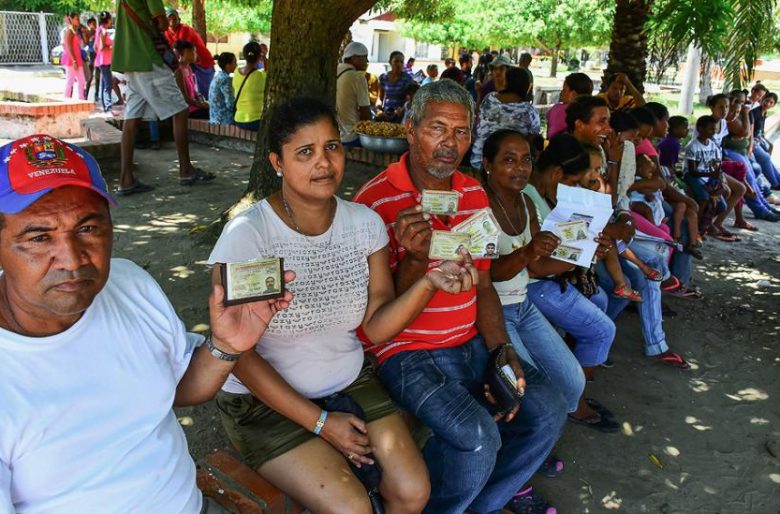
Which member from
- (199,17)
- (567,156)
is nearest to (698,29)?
(567,156)

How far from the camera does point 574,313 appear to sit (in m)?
3.68

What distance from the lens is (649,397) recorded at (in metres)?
4.25

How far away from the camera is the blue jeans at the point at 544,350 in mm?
3225

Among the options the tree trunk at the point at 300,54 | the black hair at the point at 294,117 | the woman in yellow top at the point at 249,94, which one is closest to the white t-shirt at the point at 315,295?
the black hair at the point at 294,117

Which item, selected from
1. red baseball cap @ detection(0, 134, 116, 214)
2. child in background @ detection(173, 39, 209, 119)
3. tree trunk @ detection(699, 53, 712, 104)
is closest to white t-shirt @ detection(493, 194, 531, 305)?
red baseball cap @ detection(0, 134, 116, 214)

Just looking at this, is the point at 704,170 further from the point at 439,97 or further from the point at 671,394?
the point at 439,97

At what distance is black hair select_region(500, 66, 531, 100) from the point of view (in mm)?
6287

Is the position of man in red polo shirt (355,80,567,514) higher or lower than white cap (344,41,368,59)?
lower

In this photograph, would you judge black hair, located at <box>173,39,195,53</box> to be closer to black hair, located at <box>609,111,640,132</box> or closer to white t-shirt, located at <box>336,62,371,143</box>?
white t-shirt, located at <box>336,62,371,143</box>

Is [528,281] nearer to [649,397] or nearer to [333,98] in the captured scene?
[649,397]

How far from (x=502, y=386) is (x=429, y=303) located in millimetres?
476

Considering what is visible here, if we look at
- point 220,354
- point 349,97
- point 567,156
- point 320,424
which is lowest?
point 320,424

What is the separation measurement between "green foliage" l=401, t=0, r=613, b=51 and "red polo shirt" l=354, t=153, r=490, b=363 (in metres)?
18.7

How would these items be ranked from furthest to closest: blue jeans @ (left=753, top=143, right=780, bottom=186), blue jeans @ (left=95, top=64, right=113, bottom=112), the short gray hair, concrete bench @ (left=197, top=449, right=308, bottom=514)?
1. blue jeans @ (left=95, top=64, right=113, bottom=112)
2. blue jeans @ (left=753, top=143, right=780, bottom=186)
3. the short gray hair
4. concrete bench @ (left=197, top=449, right=308, bottom=514)
